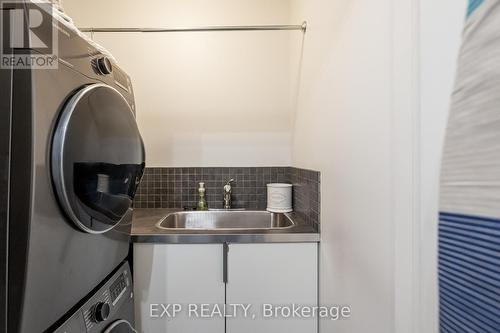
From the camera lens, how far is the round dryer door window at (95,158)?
0.67m

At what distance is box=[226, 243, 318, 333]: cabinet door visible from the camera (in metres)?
1.31

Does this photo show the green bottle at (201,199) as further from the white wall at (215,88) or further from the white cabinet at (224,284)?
the white cabinet at (224,284)

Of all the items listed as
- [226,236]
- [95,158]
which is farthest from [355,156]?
[95,158]

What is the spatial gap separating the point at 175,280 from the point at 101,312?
18.1 inches

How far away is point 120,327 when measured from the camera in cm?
99

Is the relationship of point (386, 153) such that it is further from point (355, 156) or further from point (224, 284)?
point (224, 284)

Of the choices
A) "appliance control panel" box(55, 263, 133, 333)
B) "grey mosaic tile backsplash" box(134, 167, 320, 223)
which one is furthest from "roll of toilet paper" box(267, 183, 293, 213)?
"appliance control panel" box(55, 263, 133, 333)

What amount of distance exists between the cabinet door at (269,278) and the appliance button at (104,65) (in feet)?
3.31

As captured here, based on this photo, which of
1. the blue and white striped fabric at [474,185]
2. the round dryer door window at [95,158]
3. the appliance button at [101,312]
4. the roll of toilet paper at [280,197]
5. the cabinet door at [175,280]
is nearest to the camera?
the blue and white striped fabric at [474,185]

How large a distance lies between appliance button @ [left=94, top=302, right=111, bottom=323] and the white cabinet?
391 millimetres

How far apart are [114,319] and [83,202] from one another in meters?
0.58

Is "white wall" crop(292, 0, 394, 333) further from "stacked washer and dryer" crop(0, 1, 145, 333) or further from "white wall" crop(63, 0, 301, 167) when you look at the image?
"stacked washer and dryer" crop(0, 1, 145, 333)

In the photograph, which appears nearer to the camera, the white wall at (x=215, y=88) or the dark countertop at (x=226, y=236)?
the dark countertop at (x=226, y=236)
